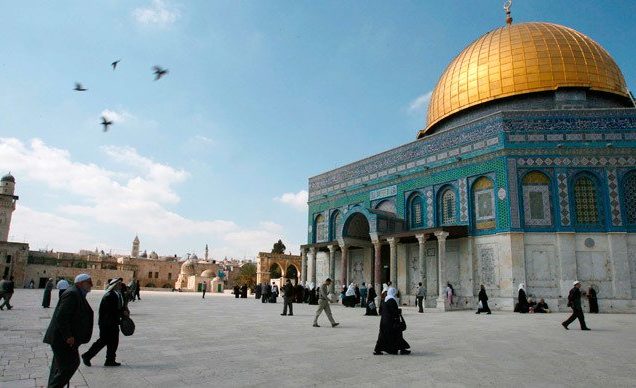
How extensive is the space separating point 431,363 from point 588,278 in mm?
15579

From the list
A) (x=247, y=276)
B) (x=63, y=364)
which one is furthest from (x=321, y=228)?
(x=247, y=276)

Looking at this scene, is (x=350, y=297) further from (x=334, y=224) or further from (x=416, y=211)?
(x=334, y=224)

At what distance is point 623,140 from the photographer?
1914 centimetres

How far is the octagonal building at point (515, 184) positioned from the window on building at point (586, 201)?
0.14ft

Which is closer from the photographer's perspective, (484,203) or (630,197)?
(630,197)

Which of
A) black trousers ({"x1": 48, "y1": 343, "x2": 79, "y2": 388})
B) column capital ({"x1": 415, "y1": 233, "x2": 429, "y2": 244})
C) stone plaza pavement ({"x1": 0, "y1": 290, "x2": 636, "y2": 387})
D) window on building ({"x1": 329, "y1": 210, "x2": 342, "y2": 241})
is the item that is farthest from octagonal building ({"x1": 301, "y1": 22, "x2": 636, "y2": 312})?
black trousers ({"x1": 48, "y1": 343, "x2": 79, "y2": 388})

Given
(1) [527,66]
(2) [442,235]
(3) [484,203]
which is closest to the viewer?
(2) [442,235]

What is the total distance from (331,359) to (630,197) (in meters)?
18.4

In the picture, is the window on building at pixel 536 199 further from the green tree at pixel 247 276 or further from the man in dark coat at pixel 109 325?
the green tree at pixel 247 276

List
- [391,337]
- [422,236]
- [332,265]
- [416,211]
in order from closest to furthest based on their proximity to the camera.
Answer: [391,337]
[422,236]
[416,211]
[332,265]

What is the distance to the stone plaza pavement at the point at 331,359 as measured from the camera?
5082 millimetres

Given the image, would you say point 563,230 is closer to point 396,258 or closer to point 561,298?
point 561,298

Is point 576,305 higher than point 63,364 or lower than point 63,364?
higher

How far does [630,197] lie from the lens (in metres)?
18.8
